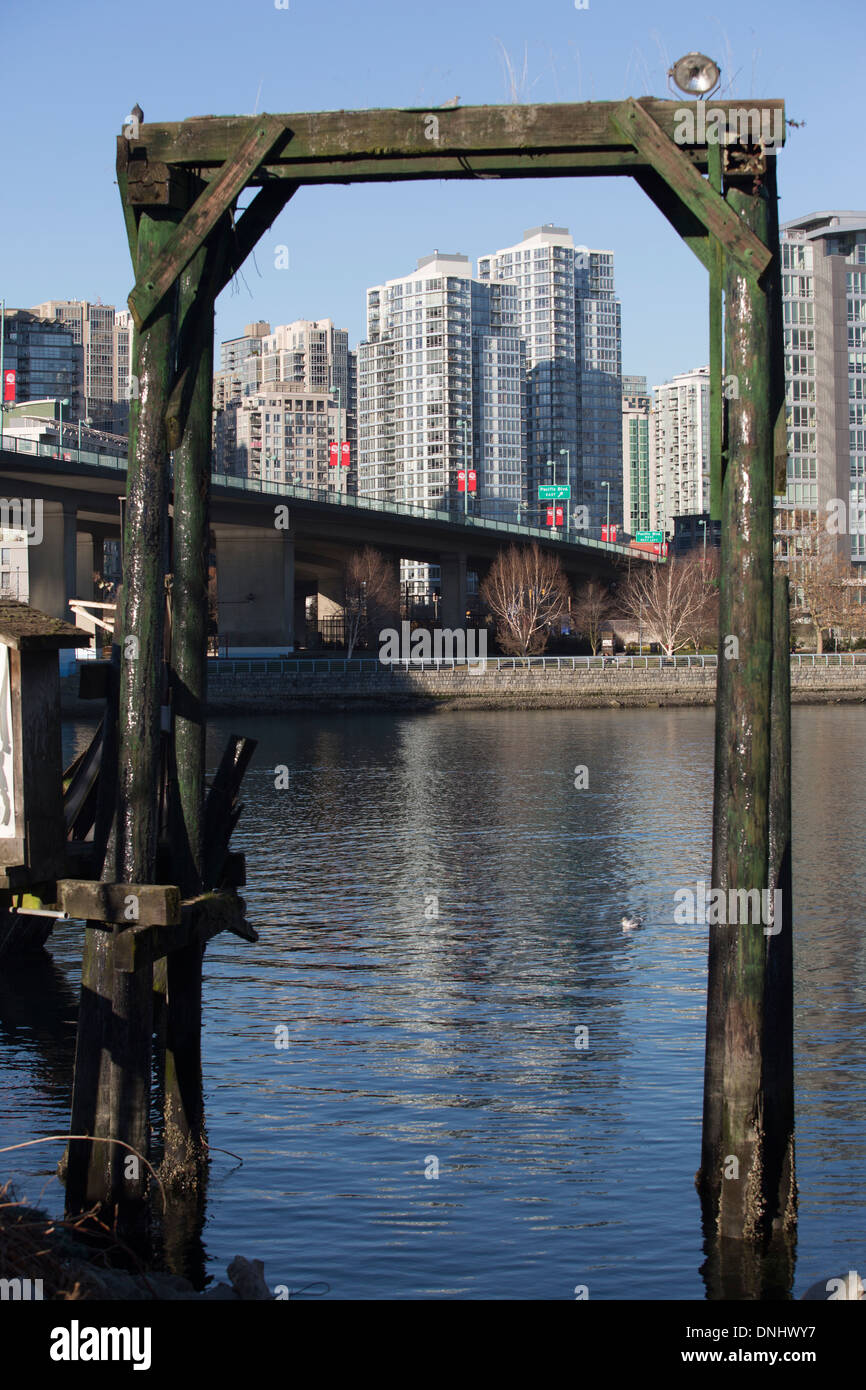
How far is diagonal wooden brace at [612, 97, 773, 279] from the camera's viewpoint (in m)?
9.07

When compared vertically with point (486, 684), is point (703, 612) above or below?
above

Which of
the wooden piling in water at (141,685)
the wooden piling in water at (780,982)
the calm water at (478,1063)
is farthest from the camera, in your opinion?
the calm water at (478,1063)

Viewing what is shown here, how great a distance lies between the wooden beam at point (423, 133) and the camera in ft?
31.3

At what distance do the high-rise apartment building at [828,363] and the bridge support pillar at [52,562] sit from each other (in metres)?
69.2

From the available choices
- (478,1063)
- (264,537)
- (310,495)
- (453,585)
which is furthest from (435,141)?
(453,585)

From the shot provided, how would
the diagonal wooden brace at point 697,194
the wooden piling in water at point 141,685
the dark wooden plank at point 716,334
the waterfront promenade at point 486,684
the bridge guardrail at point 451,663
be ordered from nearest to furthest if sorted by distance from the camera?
the diagonal wooden brace at point 697,194
the dark wooden plank at point 716,334
the wooden piling in water at point 141,685
the waterfront promenade at point 486,684
the bridge guardrail at point 451,663

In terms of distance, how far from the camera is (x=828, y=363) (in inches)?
5335

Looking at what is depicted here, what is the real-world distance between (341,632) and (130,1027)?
12710cm

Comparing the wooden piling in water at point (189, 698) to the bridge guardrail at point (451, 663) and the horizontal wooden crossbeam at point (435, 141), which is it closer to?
the horizontal wooden crossbeam at point (435, 141)

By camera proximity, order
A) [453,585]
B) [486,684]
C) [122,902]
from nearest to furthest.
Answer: [122,902], [486,684], [453,585]

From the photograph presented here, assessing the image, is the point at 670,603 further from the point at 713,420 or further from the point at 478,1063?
the point at 713,420

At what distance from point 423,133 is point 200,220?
62.7 inches

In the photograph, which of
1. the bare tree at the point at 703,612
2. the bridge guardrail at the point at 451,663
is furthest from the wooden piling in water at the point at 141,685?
the bare tree at the point at 703,612

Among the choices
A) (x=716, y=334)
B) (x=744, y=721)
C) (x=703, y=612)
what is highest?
(x=703, y=612)
